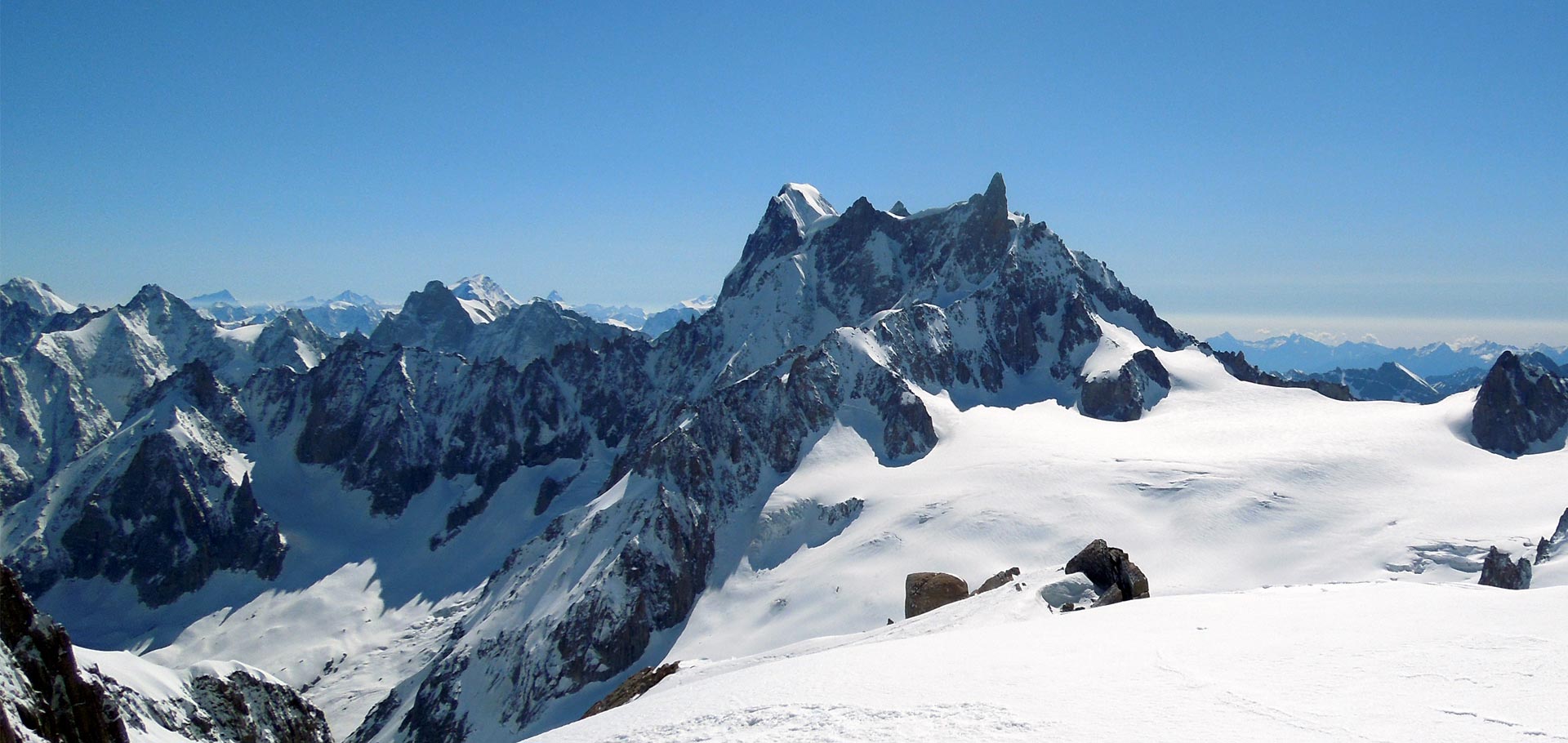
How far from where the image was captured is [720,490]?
12075 cm

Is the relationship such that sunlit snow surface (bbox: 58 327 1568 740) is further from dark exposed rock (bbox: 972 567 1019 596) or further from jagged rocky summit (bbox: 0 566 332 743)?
jagged rocky summit (bbox: 0 566 332 743)

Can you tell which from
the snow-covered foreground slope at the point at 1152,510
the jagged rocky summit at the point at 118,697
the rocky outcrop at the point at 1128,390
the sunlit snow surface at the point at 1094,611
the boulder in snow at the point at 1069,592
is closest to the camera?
the sunlit snow surface at the point at 1094,611

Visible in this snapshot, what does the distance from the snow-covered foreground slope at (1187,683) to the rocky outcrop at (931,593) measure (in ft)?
55.0

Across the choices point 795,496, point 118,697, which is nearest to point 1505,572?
point 795,496

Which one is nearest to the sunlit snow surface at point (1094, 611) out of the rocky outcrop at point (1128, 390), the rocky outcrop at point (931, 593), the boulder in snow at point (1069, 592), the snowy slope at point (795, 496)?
the snowy slope at point (795, 496)

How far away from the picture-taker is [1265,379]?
163 metres

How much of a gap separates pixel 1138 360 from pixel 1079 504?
63.4 meters

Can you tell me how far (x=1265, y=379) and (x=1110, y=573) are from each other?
15294 centimetres

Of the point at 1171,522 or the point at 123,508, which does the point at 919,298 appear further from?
the point at 123,508

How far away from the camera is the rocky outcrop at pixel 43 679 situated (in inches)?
812

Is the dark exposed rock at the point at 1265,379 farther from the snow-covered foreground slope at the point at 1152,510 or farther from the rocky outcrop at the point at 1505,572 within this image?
the rocky outcrop at the point at 1505,572

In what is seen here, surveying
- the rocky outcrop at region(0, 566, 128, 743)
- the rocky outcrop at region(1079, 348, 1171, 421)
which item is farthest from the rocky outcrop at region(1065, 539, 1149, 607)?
the rocky outcrop at region(1079, 348, 1171, 421)

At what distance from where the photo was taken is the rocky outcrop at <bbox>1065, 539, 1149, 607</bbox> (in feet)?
111

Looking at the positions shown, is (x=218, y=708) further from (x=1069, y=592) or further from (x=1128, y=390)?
(x=1128, y=390)
